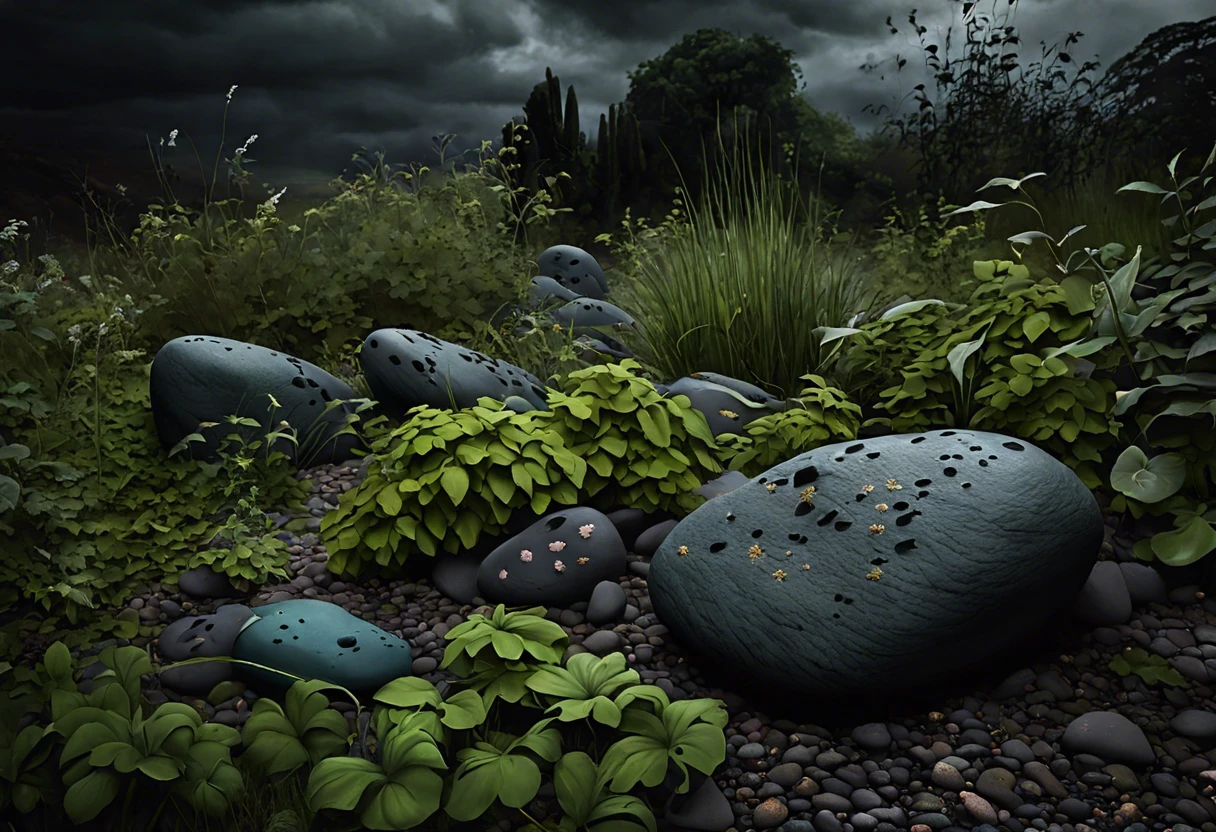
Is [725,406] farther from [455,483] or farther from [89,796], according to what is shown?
[89,796]

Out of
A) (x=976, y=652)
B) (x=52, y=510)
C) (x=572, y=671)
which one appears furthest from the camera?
(x=52, y=510)

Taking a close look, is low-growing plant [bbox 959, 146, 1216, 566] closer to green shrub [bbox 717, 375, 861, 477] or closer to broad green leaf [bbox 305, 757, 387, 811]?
green shrub [bbox 717, 375, 861, 477]

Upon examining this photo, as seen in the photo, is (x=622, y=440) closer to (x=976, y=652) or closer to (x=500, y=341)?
(x=976, y=652)

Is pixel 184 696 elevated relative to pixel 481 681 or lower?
lower

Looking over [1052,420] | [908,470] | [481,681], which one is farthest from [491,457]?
[1052,420]

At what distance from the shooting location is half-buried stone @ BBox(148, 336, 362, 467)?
393cm

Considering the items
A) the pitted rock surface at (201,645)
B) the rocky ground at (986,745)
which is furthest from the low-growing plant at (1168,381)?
the pitted rock surface at (201,645)

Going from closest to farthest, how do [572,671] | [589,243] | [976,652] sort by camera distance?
[572,671] < [976,652] < [589,243]

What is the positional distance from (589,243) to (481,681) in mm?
10817

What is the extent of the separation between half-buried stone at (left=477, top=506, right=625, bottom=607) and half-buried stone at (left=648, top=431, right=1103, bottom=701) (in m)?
0.22

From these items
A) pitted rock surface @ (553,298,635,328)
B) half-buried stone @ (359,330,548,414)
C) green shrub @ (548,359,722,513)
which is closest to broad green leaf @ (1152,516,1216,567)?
green shrub @ (548,359,722,513)

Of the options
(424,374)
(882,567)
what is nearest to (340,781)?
(882,567)

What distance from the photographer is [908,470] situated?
2.84 m

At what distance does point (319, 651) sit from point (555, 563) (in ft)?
2.62
